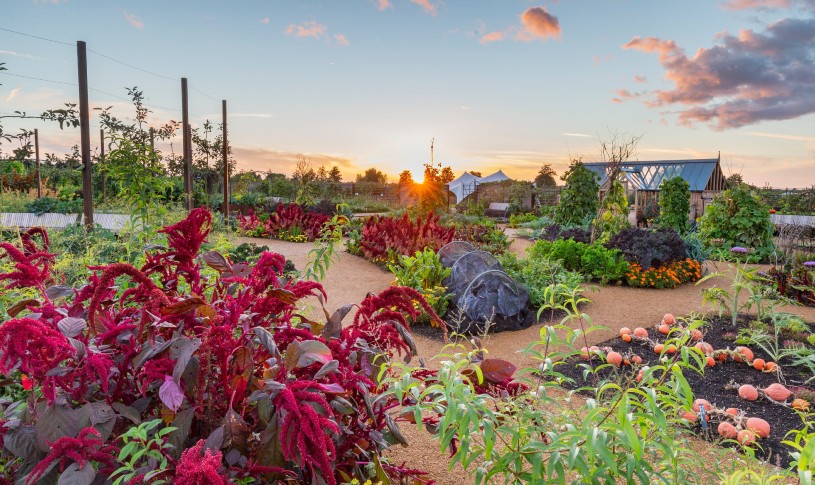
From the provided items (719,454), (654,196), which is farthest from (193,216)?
(654,196)

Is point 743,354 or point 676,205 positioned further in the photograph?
point 676,205

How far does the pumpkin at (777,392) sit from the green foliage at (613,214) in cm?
750

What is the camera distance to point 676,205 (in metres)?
17.2

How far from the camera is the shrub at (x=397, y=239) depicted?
9969mm

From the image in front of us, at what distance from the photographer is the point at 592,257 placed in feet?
30.2

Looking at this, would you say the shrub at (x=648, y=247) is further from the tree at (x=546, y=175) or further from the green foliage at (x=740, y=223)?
the tree at (x=546, y=175)

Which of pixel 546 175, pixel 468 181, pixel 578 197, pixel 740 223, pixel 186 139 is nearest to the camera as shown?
pixel 740 223

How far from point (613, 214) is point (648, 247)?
121 inches

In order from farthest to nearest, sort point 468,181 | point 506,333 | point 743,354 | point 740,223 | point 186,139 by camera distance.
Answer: point 468,181 < point 186,139 < point 740,223 < point 506,333 < point 743,354

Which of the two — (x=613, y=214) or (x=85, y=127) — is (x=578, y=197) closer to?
(x=613, y=214)

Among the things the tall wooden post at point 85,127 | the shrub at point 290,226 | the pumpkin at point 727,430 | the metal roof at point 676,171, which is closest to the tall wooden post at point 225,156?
the shrub at point 290,226

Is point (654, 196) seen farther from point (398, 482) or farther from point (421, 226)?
point (398, 482)

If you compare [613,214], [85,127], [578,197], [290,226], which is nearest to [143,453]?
[85,127]

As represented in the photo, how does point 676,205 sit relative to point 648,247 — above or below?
above
